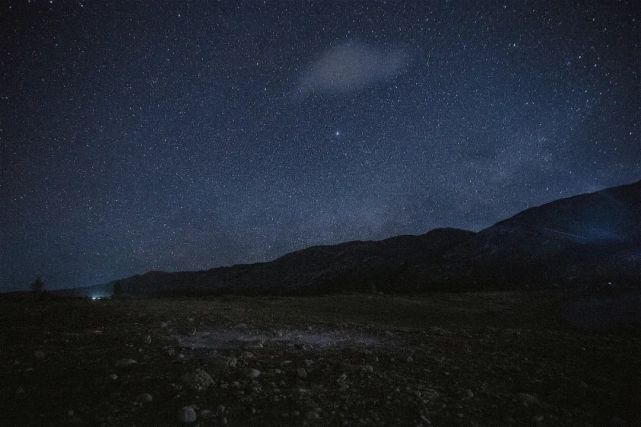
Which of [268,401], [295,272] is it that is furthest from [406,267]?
[268,401]

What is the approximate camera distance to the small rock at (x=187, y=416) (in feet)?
11.3

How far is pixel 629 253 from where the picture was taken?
152 feet

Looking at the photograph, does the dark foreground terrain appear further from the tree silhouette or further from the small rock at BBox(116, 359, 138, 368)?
the tree silhouette

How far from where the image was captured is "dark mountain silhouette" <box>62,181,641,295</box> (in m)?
57.3

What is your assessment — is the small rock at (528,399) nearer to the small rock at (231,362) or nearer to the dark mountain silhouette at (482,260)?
the small rock at (231,362)

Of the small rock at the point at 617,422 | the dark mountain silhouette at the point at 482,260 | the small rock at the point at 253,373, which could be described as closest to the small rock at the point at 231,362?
the small rock at the point at 253,373

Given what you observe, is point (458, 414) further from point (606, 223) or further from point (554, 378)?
point (606, 223)

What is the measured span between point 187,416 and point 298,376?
186 centimetres

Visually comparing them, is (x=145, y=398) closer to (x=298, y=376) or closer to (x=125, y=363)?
(x=125, y=363)

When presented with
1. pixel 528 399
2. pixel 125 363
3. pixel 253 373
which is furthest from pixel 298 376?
pixel 528 399

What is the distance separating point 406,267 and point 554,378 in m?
106

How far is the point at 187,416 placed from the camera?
3.46 m

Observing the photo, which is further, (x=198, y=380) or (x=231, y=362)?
(x=231, y=362)

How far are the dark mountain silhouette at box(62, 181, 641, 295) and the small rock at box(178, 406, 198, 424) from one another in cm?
3355
